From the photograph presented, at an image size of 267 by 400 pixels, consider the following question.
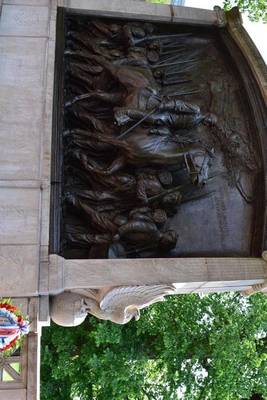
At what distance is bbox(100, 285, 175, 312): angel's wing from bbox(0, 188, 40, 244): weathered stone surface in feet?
4.33

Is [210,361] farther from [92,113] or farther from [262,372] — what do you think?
[92,113]

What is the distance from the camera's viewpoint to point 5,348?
19.8 feet

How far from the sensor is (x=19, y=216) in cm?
700

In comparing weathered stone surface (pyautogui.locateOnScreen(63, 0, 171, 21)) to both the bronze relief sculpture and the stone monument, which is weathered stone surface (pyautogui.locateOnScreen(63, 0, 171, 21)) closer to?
the stone monument

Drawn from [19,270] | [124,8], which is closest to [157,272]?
[19,270]

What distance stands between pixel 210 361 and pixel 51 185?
1085cm

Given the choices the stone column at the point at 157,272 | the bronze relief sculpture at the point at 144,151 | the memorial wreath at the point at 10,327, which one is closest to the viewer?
the memorial wreath at the point at 10,327

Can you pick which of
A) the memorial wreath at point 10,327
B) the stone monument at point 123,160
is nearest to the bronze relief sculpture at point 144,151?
the stone monument at point 123,160

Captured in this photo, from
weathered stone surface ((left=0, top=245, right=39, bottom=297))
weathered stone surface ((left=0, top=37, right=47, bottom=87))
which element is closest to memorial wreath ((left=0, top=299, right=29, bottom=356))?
weathered stone surface ((left=0, top=245, right=39, bottom=297))

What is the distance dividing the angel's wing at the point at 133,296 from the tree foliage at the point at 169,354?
27.6 ft

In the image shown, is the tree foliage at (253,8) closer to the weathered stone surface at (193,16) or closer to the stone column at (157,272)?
the weathered stone surface at (193,16)

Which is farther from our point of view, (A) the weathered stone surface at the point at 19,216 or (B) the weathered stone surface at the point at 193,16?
(B) the weathered stone surface at the point at 193,16

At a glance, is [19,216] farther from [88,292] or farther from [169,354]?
[169,354]

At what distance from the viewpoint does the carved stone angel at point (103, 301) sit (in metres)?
6.94
